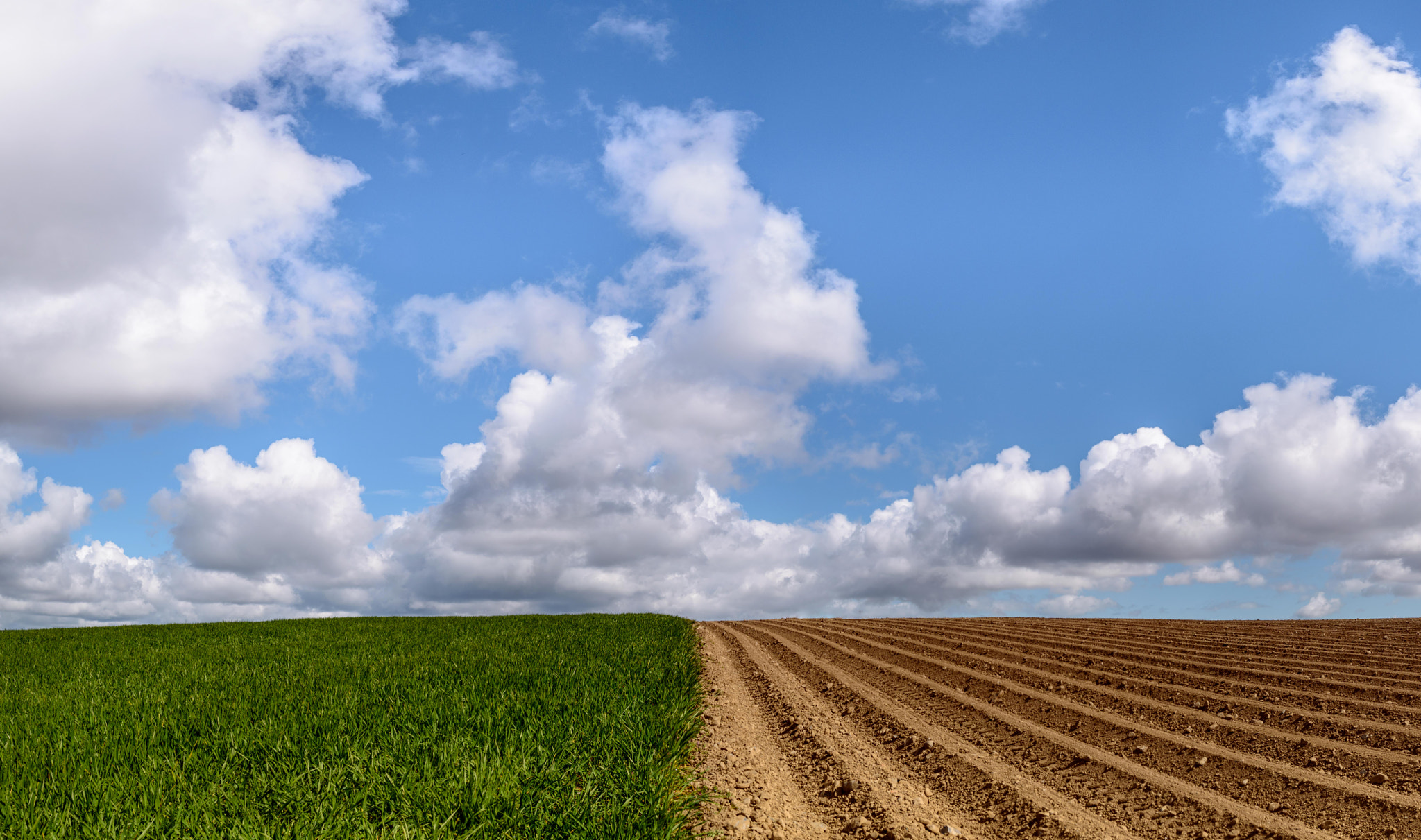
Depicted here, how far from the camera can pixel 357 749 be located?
611 cm

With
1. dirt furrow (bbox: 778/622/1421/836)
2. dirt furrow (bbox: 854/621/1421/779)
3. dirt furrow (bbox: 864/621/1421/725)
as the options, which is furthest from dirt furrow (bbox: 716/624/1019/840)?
dirt furrow (bbox: 864/621/1421/725)

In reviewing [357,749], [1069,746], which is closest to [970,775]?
[1069,746]

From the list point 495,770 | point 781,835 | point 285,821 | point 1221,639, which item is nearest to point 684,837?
point 781,835

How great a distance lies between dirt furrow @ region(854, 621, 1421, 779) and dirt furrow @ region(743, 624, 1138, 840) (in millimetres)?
3117

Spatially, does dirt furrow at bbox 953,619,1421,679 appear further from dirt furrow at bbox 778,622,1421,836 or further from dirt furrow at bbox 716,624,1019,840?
dirt furrow at bbox 716,624,1019,840

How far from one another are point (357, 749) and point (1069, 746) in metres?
7.54

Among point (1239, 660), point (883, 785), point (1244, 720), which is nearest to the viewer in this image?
point (883, 785)

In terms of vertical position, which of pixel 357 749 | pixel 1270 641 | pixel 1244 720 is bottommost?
pixel 1270 641

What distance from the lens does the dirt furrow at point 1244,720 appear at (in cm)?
841

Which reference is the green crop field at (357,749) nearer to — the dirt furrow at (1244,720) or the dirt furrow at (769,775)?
the dirt furrow at (769,775)

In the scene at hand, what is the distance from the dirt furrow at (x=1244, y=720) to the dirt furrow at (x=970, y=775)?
10.2 feet

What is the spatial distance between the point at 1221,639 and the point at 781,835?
20.3 metres

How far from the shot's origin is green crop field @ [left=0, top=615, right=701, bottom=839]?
15.4 ft

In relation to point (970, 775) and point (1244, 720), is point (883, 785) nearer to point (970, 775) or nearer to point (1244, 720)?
point (970, 775)
